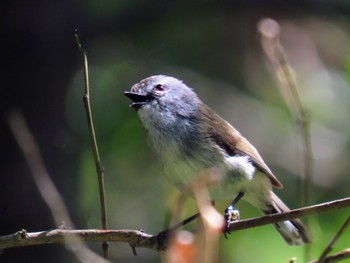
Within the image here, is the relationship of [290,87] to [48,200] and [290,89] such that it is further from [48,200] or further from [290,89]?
[48,200]

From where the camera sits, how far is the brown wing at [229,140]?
166 inches

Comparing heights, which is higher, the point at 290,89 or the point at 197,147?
the point at 290,89

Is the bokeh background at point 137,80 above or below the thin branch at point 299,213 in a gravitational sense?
above

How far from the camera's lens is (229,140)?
4277 mm

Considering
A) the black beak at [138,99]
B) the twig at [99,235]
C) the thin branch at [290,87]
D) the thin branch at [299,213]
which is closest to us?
the thin branch at [299,213]

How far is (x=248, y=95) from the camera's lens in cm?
787

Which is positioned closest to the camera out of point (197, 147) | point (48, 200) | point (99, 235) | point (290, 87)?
point (99, 235)

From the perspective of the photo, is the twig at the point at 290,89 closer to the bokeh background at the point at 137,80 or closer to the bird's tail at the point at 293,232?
the bird's tail at the point at 293,232

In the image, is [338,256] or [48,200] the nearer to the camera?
[338,256]

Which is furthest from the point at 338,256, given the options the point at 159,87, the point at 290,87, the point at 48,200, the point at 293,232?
the point at 159,87

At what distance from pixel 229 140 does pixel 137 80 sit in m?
3.04

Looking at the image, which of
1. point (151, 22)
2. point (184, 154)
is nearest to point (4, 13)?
point (151, 22)

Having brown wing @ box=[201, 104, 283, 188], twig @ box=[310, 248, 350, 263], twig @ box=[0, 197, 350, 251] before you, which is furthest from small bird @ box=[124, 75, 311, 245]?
twig @ box=[310, 248, 350, 263]

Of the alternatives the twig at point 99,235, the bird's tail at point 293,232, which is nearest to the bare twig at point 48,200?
the twig at point 99,235
